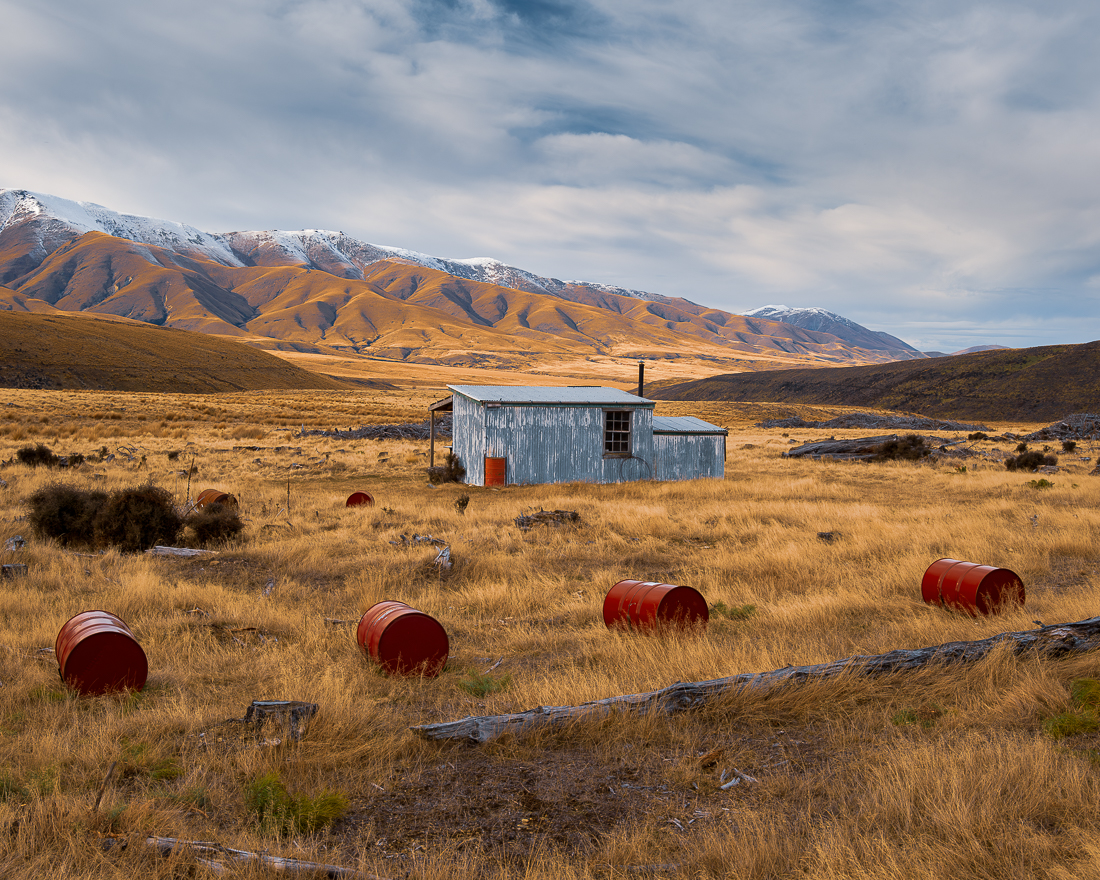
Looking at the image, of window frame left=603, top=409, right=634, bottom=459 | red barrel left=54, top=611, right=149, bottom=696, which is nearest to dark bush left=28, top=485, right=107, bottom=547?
red barrel left=54, top=611, right=149, bottom=696

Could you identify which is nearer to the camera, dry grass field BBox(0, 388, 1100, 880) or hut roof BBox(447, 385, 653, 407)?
dry grass field BBox(0, 388, 1100, 880)

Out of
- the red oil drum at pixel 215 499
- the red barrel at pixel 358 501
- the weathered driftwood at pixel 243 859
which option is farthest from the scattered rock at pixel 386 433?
the weathered driftwood at pixel 243 859

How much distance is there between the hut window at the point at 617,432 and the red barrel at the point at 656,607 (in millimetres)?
14861

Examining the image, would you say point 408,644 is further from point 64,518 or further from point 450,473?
point 450,473

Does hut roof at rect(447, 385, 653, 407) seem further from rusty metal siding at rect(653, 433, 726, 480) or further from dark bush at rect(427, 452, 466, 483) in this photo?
dark bush at rect(427, 452, 466, 483)

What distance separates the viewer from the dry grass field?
354 centimetres

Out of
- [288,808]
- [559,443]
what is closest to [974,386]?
[559,443]

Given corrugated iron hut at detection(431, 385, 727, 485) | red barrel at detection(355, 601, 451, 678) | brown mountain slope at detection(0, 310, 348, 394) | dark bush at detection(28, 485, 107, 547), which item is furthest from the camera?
brown mountain slope at detection(0, 310, 348, 394)

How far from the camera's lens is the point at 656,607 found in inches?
278

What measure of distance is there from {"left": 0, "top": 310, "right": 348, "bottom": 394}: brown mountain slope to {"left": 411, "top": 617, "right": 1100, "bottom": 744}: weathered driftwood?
283 ft

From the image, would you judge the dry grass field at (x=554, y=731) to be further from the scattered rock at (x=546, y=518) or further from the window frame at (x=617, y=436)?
the window frame at (x=617, y=436)

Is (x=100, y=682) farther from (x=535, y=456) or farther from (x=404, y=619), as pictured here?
(x=535, y=456)

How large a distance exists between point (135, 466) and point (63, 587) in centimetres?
1578

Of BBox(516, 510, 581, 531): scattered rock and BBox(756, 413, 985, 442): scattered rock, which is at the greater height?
BBox(756, 413, 985, 442): scattered rock
